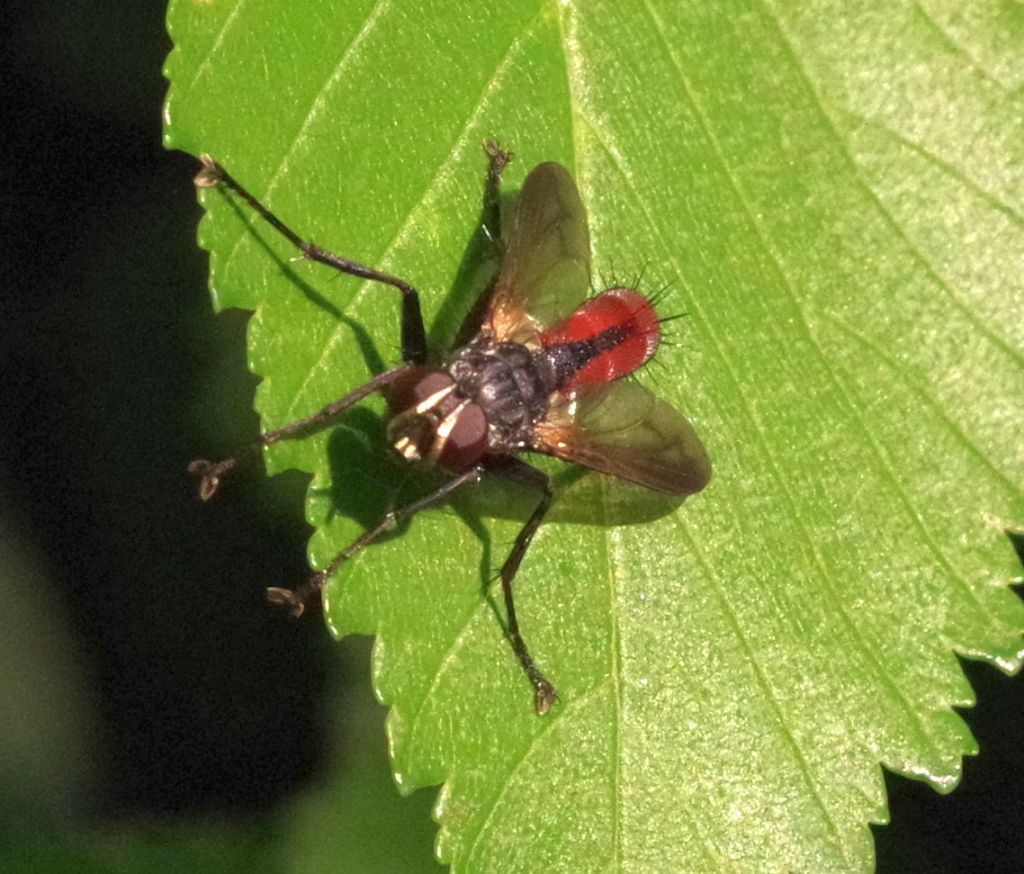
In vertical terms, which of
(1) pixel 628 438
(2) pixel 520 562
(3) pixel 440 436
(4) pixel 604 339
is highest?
(4) pixel 604 339

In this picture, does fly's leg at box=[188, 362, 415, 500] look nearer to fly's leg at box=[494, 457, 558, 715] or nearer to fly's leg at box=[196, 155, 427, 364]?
fly's leg at box=[196, 155, 427, 364]


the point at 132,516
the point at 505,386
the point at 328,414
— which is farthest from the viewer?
the point at 132,516

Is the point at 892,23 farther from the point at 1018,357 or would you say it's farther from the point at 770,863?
the point at 770,863

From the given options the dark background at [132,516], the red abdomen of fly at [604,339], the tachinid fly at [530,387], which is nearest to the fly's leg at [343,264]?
the tachinid fly at [530,387]

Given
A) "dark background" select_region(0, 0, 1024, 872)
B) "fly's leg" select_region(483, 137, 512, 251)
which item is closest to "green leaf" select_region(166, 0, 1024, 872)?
"fly's leg" select_region(483, 137, 512, 251)

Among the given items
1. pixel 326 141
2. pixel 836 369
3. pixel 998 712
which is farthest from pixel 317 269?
pixel 998 712

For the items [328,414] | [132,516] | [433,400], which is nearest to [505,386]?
[433,400]

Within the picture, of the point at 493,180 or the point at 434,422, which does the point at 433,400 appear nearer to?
the point at 434,422

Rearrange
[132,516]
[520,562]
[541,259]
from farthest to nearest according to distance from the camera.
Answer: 1. [132,516]
2. [541,259]
3. [520,562]
